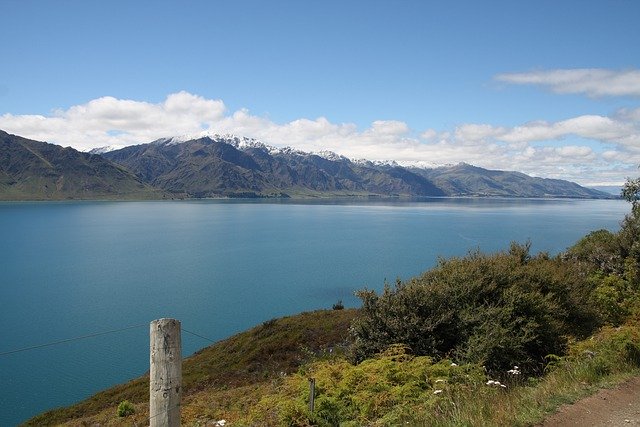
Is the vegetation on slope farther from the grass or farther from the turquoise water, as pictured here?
the turquoise water

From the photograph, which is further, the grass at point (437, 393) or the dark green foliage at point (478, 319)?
the dark green foliage at point (478, 319)

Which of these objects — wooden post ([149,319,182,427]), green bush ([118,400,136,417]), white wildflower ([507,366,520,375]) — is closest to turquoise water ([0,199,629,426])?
green bush ([118,400,136,417])

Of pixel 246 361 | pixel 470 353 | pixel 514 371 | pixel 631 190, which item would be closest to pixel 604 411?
pixel 514 371

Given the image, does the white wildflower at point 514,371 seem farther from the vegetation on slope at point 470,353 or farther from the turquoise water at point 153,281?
the turquoise water at point 153,281

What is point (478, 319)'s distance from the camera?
14164 mm

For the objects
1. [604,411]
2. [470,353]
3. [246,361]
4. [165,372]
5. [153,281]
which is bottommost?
[153,281]

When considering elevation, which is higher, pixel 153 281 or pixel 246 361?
pixel 246 361

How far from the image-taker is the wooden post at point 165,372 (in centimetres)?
635

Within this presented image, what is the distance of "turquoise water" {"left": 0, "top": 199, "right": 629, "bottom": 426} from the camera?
43406mm

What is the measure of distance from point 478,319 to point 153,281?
238 feet

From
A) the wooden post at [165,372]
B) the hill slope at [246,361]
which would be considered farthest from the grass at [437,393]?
the hill slope at [246,361]

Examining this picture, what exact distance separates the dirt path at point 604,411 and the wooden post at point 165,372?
6377mm

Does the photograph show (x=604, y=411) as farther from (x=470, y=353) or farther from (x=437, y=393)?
(x=470, y=353)

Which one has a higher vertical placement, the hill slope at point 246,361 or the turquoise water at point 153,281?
the hill slope at point 246,361
